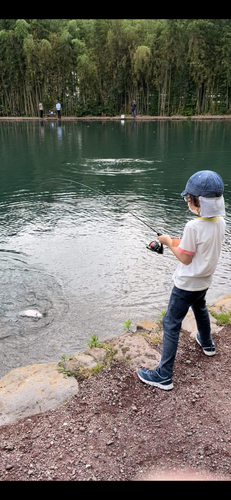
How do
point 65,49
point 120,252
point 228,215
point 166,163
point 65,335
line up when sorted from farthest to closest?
point 65,49 < point 166,163 < point 228,215 < point 120,252 < point 65,335

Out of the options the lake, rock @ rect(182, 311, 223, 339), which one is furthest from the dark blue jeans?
the lake

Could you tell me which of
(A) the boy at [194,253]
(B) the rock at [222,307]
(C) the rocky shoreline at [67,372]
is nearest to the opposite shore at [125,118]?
(B) the rock at [222,307]

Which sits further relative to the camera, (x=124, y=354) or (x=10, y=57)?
(x=10, y=57)

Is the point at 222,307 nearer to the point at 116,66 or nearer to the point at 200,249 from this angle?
the point at 200,249

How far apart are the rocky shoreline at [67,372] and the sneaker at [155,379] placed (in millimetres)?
195

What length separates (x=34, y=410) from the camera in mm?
2549

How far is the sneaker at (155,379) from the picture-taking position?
2.65 m

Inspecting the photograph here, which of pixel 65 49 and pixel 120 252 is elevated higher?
pixel 65 49

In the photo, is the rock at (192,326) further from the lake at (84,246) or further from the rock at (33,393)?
the rock at (33,393)

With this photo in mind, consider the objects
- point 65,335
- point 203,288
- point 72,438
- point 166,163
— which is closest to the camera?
point 72,438

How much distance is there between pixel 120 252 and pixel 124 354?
328 centimetres

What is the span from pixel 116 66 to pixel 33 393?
36.8 m
